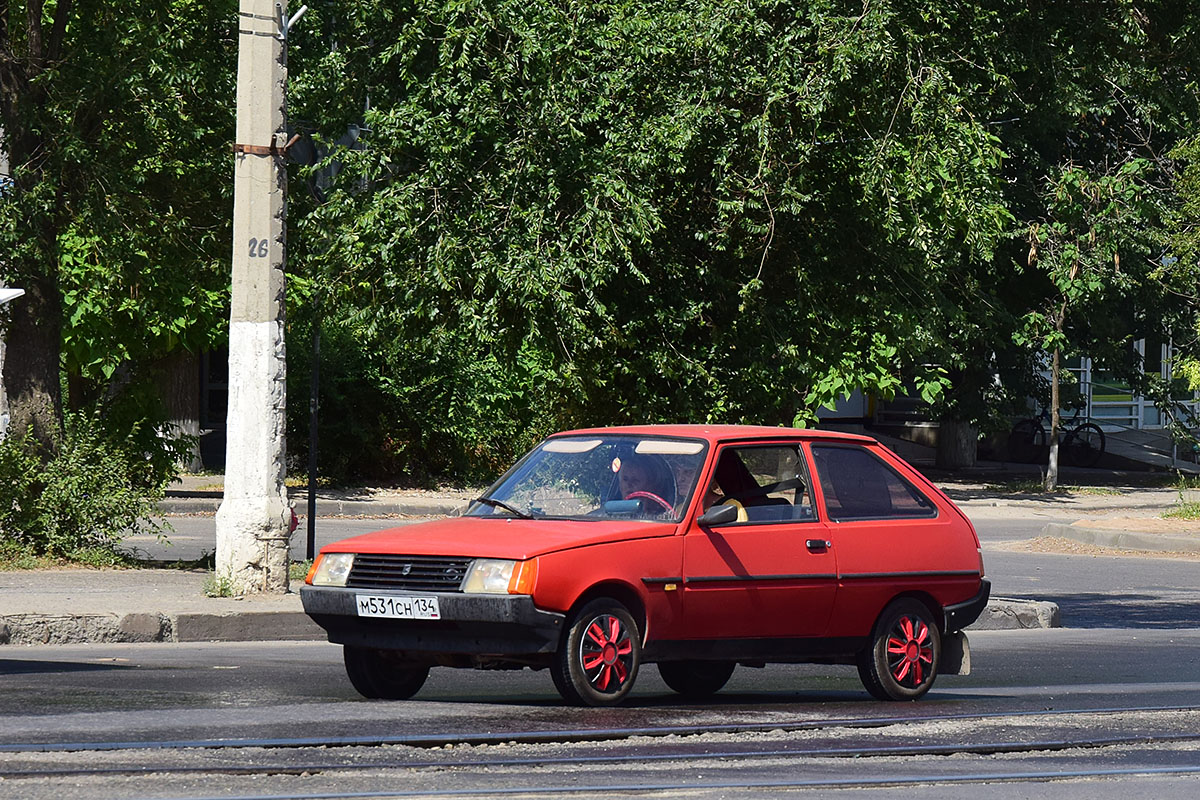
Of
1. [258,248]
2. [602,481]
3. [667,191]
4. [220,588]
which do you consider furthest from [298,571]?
[602,481]

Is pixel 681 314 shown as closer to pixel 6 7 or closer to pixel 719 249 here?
pixel 719 249

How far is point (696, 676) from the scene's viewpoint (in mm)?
9961

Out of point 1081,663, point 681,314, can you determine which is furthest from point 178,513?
point 1081,663

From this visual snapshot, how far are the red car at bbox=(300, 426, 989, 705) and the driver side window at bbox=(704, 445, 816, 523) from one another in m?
0.01

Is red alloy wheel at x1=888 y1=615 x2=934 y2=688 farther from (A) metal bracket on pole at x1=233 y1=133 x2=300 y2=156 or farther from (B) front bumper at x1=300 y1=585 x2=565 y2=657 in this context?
(A) metal bracket on pole at x1=233 y1=133 x2=300 y2=156

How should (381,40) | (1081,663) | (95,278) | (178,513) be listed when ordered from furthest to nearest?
(178,513) < (95,278) < (381,40) < (1081,663)

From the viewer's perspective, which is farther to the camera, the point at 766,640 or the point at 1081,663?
the point at 1081,663

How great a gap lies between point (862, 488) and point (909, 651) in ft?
3.11

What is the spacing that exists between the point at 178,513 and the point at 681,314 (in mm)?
12618

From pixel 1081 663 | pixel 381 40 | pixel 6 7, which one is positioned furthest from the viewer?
pixel 6 7

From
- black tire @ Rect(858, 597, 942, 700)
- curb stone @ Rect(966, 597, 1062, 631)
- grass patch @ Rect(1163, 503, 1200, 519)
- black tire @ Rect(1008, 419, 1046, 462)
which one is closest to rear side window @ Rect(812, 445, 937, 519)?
black tire @ Rect(858, 597, 942, 700)

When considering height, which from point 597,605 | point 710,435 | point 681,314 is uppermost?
point 681,314

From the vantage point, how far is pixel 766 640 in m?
9.15

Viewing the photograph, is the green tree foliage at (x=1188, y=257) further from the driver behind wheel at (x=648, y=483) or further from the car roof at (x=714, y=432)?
the driver behind wheel at (x=648, y=483)
